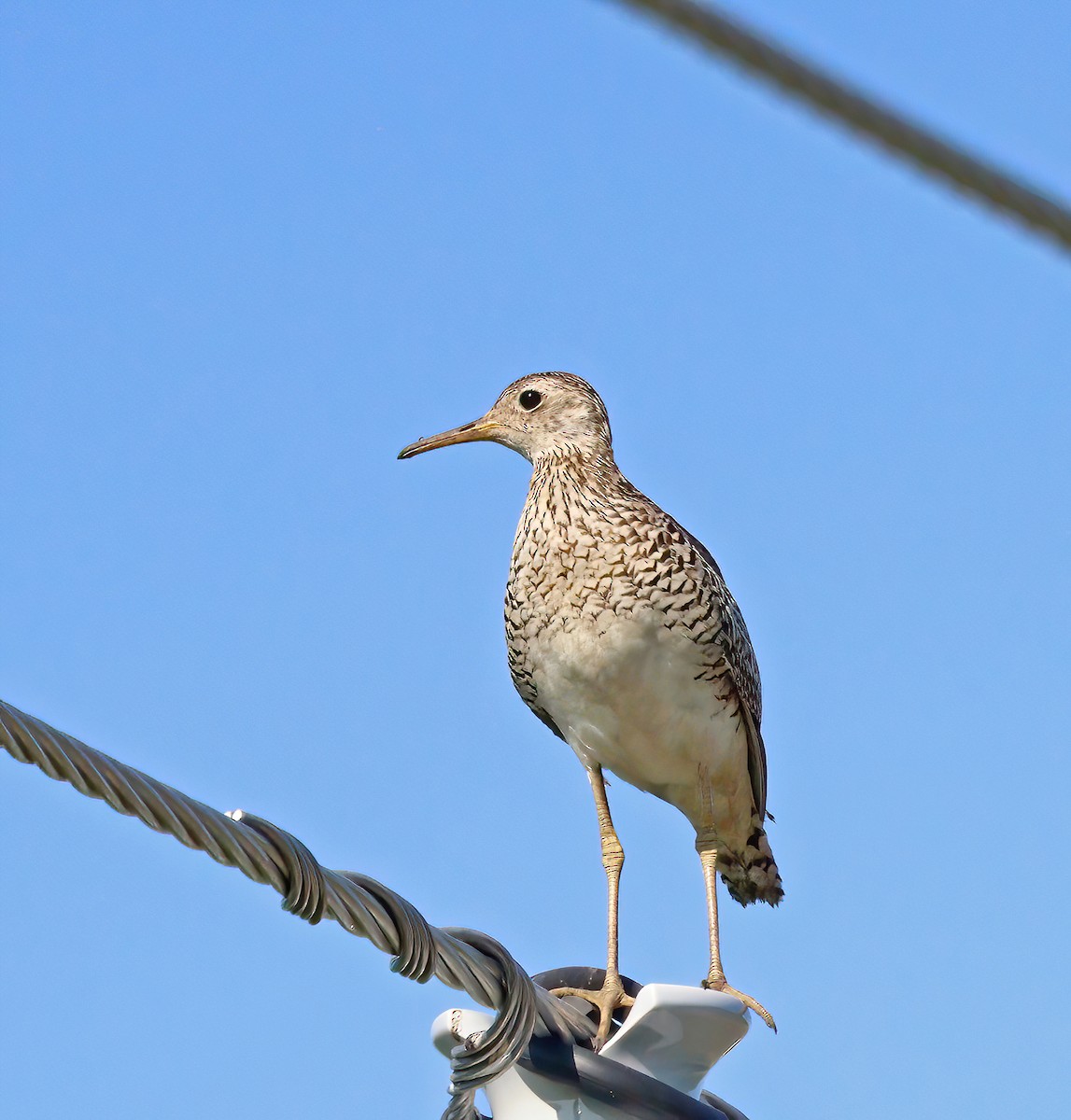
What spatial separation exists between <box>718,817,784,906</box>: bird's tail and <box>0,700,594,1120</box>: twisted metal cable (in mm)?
4440

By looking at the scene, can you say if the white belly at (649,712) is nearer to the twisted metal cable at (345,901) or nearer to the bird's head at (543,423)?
the bird's head at (543,423)

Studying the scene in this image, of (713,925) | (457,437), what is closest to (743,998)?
(713,925)

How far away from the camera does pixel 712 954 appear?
8.11 meters

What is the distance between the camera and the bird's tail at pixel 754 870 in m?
8.87

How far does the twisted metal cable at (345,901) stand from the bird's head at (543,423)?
4.79 m

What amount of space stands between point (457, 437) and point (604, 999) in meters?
5.02

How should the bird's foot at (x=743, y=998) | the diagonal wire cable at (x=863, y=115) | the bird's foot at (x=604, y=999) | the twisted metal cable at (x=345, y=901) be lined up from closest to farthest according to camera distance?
the diagonal wire cable at (x=863, y=115), the twisted metal cable at (x=345, y=901), the bird's foot at (x=604, y=999), the bird's foot at (x=743, y=998)

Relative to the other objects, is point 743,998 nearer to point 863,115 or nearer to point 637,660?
point 637,660

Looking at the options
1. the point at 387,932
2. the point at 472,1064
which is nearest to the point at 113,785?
the point at 387,932

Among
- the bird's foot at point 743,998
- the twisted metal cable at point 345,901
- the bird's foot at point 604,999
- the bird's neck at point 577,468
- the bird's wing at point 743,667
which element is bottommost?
the twisted metal cable at point 345,901

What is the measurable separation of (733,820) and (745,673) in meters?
0.84

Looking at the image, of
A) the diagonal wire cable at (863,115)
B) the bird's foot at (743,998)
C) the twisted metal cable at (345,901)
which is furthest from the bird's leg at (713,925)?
the diagonal wire cable at (863,115)

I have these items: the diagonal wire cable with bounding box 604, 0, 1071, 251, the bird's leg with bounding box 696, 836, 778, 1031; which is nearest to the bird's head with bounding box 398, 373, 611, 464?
the bird's leg with bounding box 696, 836, 778, 1031

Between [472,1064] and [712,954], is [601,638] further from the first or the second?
[472,1064]
